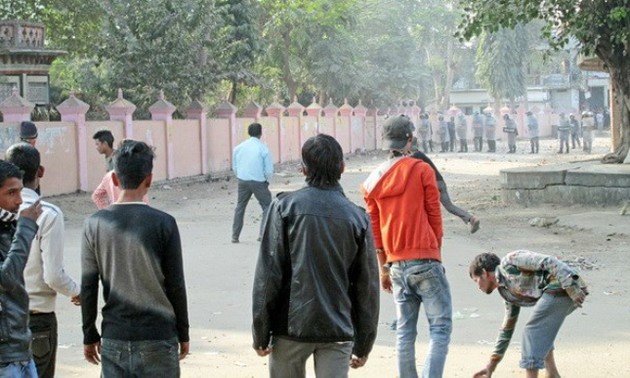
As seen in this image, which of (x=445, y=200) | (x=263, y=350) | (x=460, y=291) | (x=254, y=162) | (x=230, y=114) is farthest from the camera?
(x=230, y=114)

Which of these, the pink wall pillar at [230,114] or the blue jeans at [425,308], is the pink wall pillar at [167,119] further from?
the blue jeans at [425,308]

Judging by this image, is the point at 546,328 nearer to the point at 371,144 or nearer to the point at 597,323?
the point at 597,323

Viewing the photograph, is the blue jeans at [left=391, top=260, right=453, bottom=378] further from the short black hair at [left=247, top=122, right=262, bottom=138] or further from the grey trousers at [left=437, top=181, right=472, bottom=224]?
the short black hair at [left=247, top=122, right=262, bottom=138]

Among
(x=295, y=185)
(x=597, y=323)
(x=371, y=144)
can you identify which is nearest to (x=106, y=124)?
(x=295, y=185)

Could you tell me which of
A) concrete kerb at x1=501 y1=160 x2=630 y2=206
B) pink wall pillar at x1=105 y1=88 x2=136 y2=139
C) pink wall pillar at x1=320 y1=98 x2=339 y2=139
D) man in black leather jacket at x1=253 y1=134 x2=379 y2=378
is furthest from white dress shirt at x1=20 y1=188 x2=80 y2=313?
pink wall pillar at x1=320 y1=98 x2=339 y2=139

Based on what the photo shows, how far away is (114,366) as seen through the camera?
14.7 ft

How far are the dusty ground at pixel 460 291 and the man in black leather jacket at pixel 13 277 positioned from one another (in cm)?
313

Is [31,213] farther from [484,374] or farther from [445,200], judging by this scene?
[445,200]

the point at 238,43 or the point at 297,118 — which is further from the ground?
the point at 238,43

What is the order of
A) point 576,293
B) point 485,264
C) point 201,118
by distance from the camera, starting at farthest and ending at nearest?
point 201,118
point 485,264
point 576,293

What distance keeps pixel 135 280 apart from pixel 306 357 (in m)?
0.83

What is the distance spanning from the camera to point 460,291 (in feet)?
34.7

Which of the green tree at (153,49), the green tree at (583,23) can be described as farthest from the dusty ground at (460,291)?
the green tree at (153,49)

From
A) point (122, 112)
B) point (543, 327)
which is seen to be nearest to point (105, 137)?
point (543, 327)
